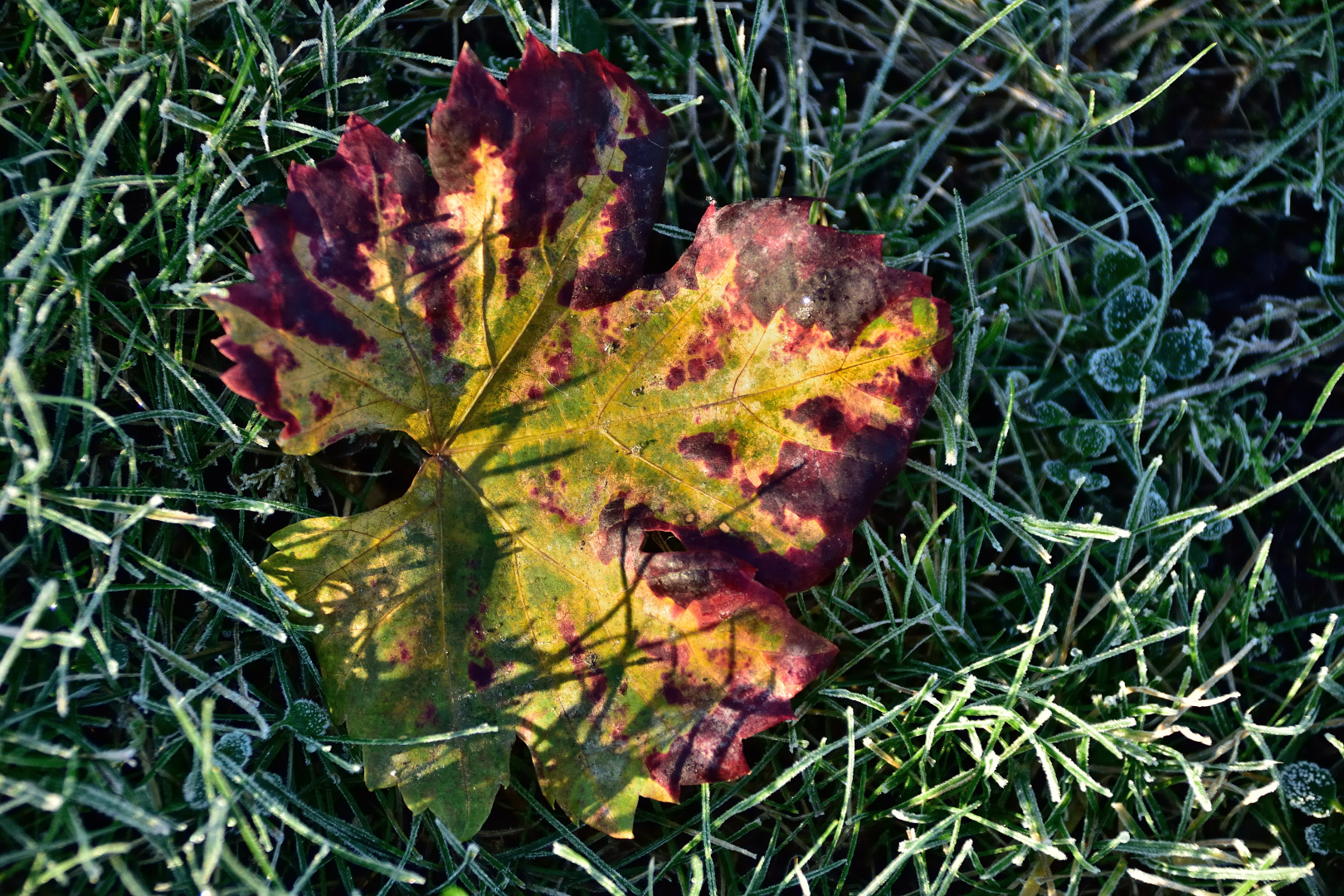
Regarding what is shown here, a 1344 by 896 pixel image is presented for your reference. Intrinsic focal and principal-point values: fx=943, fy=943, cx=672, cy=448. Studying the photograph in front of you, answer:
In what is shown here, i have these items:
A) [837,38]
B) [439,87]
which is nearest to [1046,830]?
[837,38]

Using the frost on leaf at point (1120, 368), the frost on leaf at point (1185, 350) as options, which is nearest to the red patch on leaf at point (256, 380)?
the frost on leaf at point (1120, 368)

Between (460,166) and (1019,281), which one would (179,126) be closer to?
(460,166)

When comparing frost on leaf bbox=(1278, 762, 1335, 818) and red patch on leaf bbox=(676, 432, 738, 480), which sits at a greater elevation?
Result: red patch on leaf bbox=(676, 432, 738, 480)

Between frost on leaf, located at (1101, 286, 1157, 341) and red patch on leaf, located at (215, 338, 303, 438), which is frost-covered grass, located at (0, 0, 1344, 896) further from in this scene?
red patch on leaf, located at (215, 338, 303, 438)

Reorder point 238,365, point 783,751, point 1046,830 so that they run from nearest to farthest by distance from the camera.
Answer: point 238,365 → point 1046,830 → point 783,751

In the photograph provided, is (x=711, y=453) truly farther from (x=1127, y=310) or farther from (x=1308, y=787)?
(x=1308, y=787)

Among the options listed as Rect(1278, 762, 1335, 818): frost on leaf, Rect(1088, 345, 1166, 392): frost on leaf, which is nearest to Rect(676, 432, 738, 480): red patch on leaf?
Rect(1088, 345, 1166, 392): frost on leaf

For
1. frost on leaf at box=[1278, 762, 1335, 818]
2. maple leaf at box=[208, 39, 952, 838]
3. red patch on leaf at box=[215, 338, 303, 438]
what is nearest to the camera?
red patch on leaf at box=[215, 338, 303, 438]
